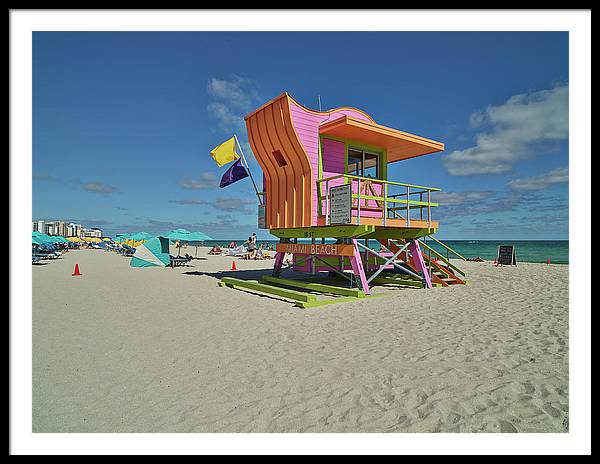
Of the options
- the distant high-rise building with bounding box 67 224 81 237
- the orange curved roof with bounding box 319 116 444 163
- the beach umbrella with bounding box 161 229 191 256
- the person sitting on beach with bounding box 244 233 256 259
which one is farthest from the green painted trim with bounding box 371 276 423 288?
the distant high-rise building with bounding box 67 224 81 237

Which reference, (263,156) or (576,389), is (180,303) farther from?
(576,389)

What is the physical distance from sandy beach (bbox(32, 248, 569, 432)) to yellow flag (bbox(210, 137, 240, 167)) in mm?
8011

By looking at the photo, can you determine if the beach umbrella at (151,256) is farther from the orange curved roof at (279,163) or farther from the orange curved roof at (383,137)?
the orange curved roof at (383,137)

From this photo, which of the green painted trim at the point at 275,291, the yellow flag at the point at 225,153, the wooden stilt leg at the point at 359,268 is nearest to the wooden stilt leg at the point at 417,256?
the wooden stilt leg at the point at 359,268

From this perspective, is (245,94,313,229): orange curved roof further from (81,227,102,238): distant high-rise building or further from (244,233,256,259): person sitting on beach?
(81,227,102,238): distant high-rise building

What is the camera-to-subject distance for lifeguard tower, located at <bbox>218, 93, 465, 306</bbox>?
33.8 ft

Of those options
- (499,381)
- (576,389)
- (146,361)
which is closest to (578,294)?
(576,389)

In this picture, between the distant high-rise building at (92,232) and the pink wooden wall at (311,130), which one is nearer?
the pink wooden wall at (311,130)

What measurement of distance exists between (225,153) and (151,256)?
11869 millimetres

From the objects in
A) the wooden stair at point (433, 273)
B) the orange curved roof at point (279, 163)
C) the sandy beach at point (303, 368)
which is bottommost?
the sandy beach at point (303, 368)

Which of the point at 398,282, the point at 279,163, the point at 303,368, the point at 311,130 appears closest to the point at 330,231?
the point at 279,163

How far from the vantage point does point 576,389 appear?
311 cm

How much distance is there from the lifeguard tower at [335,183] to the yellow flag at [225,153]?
2767 millimetres

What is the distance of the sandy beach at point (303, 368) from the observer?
3.39m
